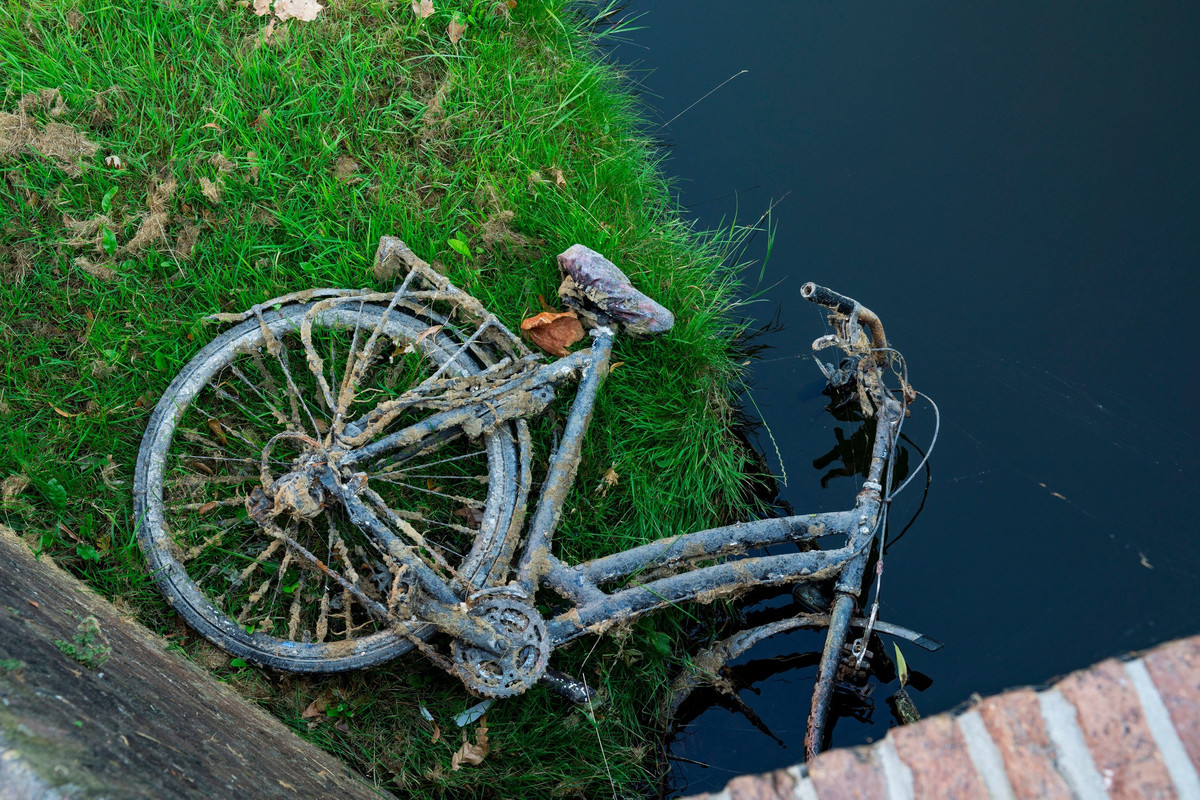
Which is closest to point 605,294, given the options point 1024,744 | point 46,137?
point 1024,744

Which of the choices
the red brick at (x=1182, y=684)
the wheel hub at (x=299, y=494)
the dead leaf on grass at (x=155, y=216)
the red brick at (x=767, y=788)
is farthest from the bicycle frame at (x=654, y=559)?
the dead leaf on grass at (x=155, y=216)

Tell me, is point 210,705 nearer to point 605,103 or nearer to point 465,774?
point 465,774

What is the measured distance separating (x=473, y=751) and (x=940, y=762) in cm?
234

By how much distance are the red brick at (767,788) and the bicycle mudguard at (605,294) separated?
7.18ft

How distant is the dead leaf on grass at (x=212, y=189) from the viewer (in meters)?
3.53

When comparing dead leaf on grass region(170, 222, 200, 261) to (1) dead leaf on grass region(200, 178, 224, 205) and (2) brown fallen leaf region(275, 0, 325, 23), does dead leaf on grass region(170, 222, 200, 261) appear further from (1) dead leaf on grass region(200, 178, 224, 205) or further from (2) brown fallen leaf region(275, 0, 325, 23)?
(2) brown fallen leaf region(275, 0, 325, 23)

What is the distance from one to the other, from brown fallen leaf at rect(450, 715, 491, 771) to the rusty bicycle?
1.23ft

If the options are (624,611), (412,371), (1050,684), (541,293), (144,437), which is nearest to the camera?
(1050,684)

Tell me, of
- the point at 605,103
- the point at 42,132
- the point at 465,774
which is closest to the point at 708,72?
the point at 605,103

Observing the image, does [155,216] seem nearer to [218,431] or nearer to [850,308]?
[218,431]

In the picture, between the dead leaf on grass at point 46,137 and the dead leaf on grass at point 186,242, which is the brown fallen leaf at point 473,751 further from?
the dead leaf on grass at point 46,137

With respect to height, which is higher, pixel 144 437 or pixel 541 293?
pixel 541 293

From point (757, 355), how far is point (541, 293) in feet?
3.79

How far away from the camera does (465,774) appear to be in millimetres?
3271
